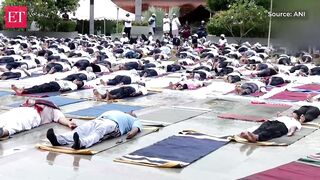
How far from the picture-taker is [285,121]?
322 inches

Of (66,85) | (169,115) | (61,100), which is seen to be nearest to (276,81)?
(169,115)

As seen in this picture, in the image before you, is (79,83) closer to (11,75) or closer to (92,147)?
(11,75)

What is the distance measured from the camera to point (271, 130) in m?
7.78

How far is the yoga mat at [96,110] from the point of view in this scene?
30.8ft

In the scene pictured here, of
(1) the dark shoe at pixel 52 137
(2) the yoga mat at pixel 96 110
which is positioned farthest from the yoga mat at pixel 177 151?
(2) the yoga mat at pixel 96 110

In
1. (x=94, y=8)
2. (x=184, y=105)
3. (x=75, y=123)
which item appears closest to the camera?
(x=75, y=123)

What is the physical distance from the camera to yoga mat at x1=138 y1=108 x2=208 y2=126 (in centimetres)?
919

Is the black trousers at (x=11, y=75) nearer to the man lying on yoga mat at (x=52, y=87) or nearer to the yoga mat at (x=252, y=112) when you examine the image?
the man lying on yoga mat at (x=52, y=87)

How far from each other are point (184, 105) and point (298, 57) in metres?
8.71

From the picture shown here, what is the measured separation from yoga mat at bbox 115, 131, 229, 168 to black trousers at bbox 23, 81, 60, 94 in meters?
4.68

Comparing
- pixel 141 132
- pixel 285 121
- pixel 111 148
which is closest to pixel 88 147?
pixel 111 148

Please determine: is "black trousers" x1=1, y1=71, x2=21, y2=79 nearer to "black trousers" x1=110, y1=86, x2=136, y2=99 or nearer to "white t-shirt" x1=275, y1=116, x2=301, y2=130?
"black trousers" x1=110, y1=86, x2=136, y2=99

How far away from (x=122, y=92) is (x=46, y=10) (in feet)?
64.0

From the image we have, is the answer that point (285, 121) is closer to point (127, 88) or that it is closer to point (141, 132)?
point (141, 132)
